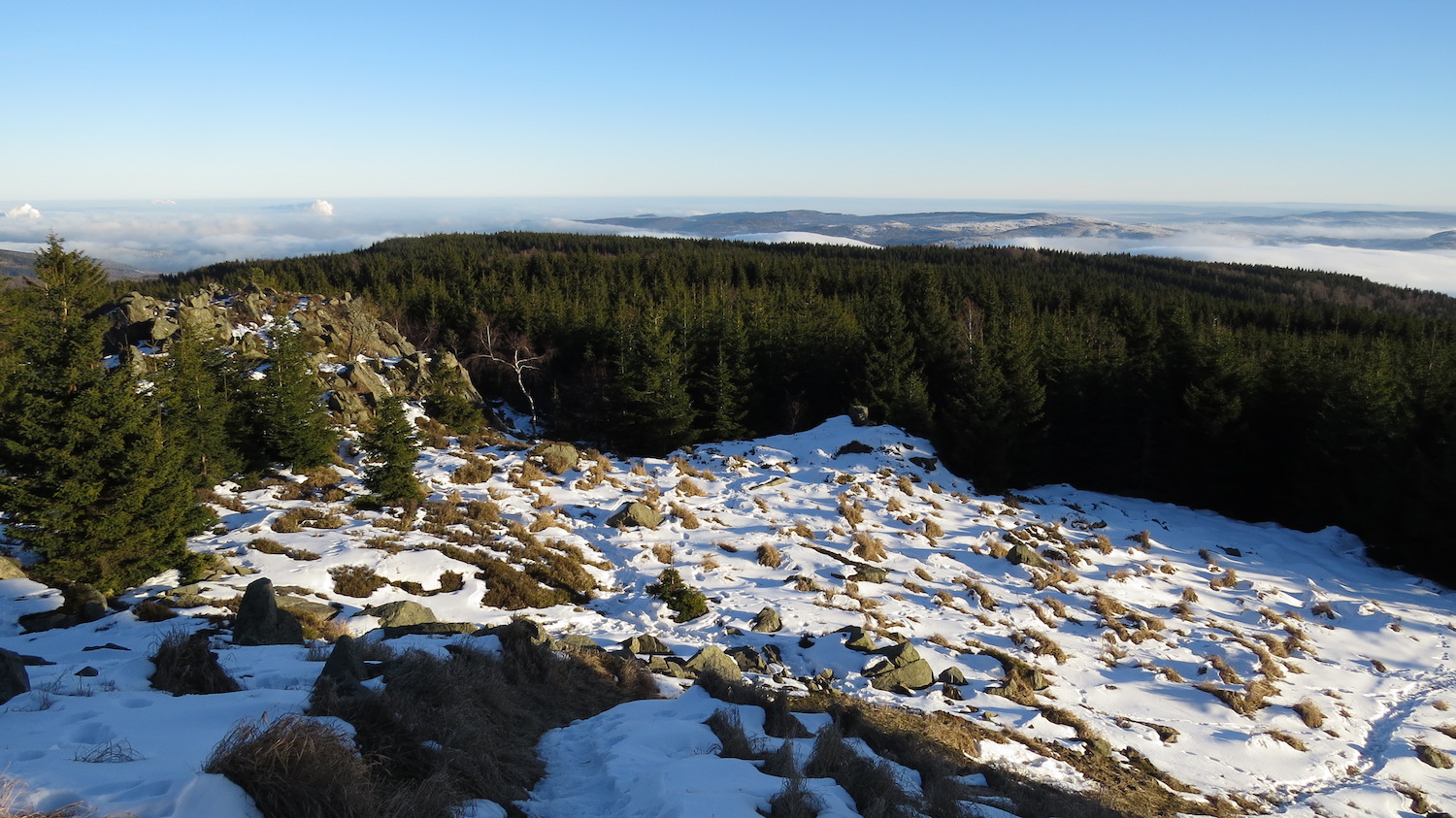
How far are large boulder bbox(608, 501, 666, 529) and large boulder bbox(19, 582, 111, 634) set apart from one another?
11.2 meters

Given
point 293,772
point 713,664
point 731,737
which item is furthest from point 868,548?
point 293,772

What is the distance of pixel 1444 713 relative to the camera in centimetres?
1512

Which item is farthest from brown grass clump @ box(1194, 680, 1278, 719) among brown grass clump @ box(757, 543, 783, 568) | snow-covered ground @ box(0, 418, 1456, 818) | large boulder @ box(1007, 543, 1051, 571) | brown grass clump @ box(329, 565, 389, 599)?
brown grass clump @ box(329, 565, 389, 599)

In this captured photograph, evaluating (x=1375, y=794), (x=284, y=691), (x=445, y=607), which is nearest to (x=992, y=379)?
(x=1375, y=794)

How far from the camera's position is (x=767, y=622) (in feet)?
48.8

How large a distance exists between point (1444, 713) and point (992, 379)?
20.1 metres

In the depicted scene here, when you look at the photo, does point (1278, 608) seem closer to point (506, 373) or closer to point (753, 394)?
point (753, 394)

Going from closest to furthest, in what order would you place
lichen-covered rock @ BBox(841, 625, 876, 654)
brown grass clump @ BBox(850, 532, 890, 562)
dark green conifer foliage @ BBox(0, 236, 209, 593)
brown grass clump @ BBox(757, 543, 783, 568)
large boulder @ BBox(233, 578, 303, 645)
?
large boulder @ BBox(233, 578, 303, 645)
dark green conifer foliage @ BBox(0, 236, 209, 593)
lichen-covered rock @ BBox(841, 625, 876, 654)
brown grass clump @ BBox(757, 543, 783, 568)
brown grass clump @ BBox(850, 532, 890, 562)

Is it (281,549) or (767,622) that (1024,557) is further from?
(281,549)

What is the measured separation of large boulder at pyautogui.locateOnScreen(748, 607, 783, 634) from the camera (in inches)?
582

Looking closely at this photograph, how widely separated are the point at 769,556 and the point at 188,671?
1325cm

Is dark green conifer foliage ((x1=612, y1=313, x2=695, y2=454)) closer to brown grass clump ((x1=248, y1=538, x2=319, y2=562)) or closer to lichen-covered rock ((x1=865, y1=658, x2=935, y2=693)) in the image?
brown grass clump ((x1=248, y1=538, x2=319, y2=562))

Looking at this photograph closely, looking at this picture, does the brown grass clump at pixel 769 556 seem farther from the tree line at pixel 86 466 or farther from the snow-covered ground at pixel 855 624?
the tree line at pixel 86 466

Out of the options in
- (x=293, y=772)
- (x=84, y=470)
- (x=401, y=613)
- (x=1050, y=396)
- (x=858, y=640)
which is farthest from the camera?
(x=1050, y=396)
